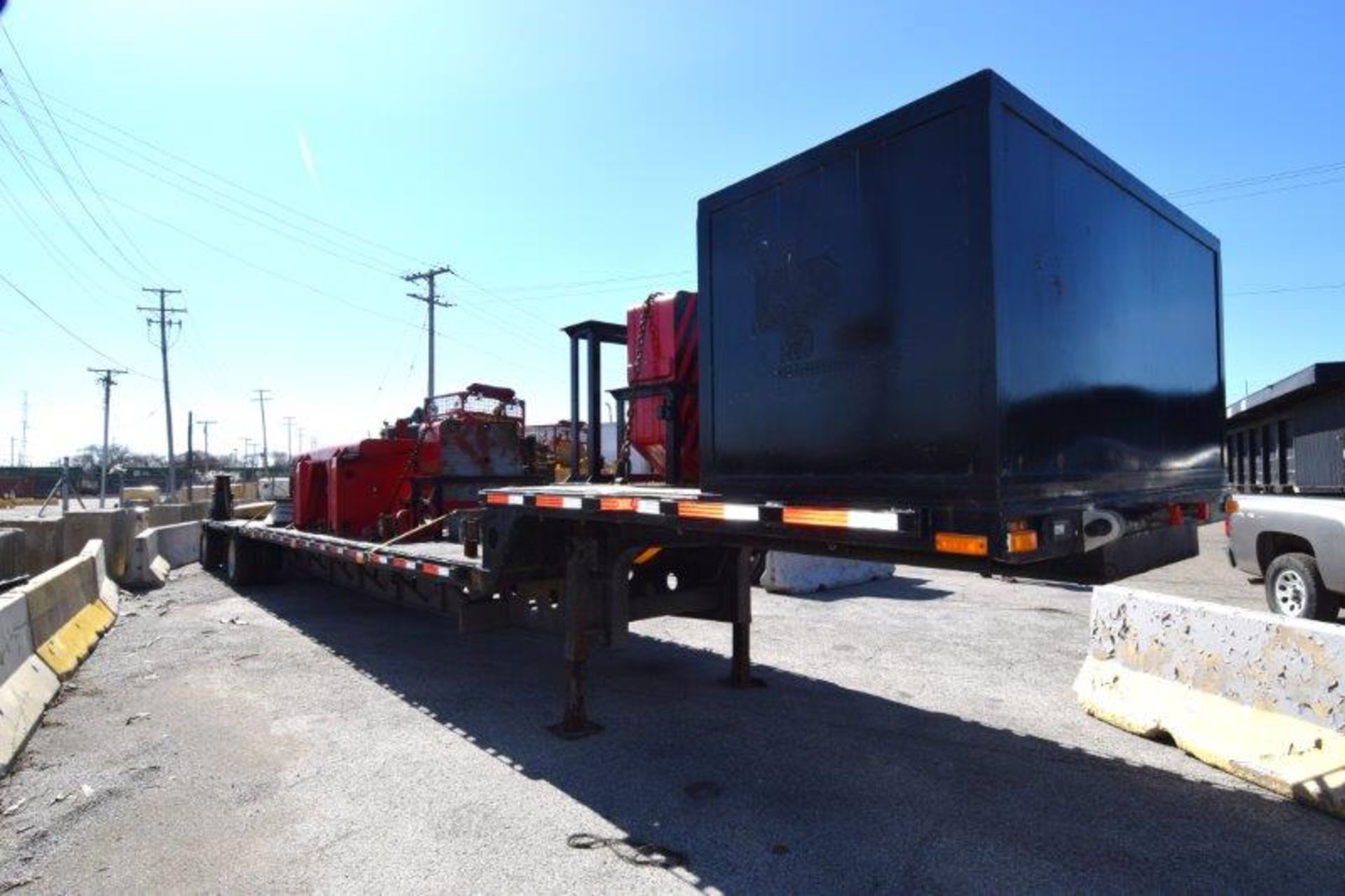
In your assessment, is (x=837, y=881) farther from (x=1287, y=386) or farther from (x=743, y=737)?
(x=1287, y=386)

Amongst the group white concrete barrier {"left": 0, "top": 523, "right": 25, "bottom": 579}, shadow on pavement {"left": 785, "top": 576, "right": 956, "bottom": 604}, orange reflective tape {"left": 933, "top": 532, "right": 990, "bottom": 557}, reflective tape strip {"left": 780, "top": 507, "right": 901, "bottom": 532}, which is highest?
reflective tape strip {"left": 780, "top": 507, "right": 901, "bottom": 532}

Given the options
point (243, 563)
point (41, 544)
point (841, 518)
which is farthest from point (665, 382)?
point (41, 544)

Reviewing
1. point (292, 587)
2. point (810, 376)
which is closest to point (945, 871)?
point (810, 376)

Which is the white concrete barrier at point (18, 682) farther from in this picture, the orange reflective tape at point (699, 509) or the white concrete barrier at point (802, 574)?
the white concrete barrier at point (802, 574)

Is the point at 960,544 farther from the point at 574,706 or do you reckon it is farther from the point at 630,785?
the point at 574,706

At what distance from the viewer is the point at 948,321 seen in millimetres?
2947

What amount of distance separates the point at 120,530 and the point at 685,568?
1145 cm

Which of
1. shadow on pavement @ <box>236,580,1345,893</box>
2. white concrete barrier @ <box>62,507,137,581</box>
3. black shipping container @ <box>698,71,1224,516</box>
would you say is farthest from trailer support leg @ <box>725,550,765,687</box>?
white concrete barrier @ <box>62,507,137,581</box>

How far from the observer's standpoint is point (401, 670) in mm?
7125

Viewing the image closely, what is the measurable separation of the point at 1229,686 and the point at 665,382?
4.00 m

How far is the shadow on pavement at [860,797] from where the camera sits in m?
3.46

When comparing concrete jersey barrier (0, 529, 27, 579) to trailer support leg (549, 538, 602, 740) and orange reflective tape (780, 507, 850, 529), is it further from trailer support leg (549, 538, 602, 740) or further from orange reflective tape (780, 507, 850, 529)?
orange reflective tape (780, 507, 850, 529)

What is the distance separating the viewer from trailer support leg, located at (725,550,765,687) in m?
6.21

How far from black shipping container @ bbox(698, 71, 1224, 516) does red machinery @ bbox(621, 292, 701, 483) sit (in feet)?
2.89
